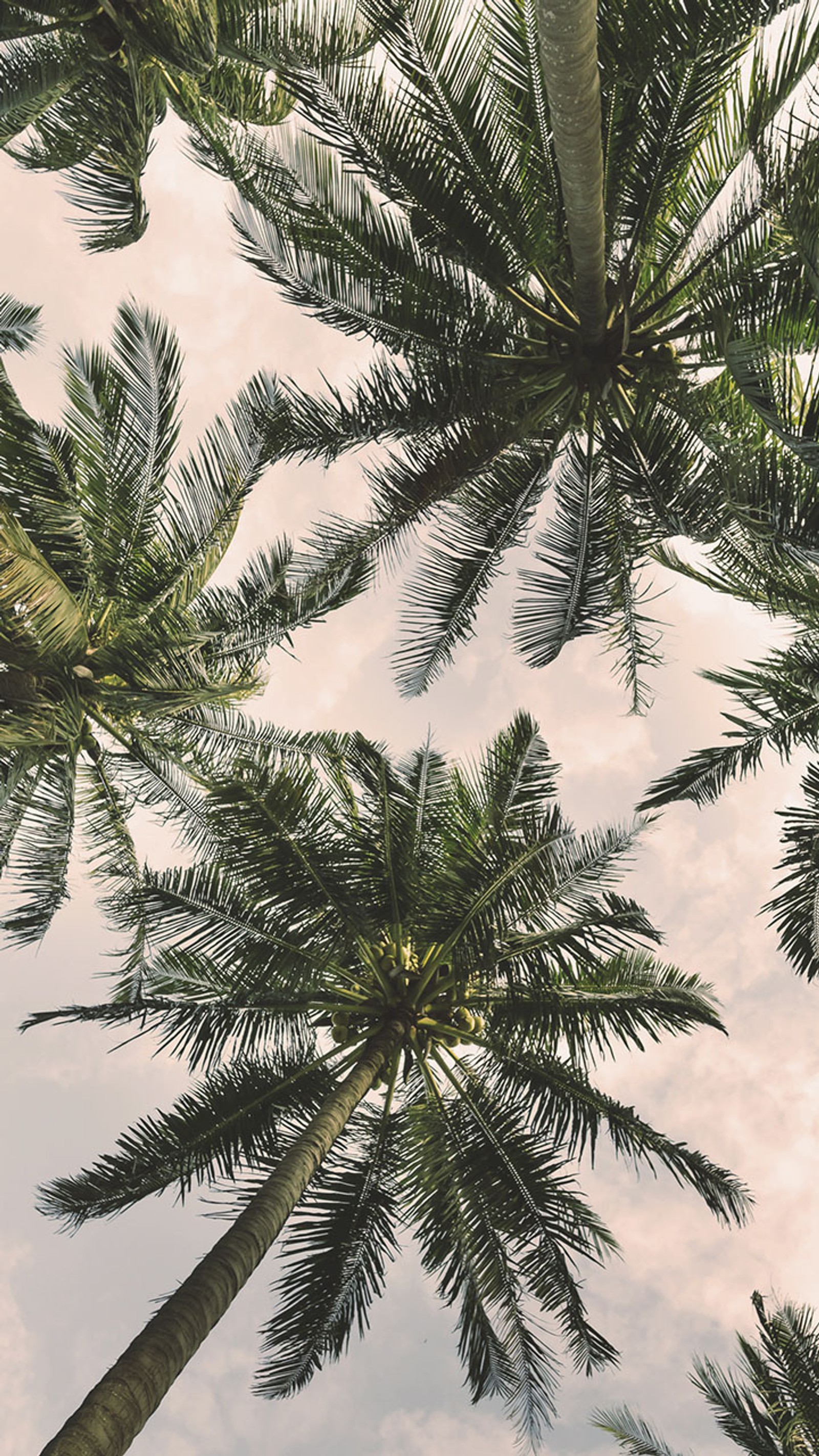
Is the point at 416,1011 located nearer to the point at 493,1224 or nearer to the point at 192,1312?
the point at 493,1224

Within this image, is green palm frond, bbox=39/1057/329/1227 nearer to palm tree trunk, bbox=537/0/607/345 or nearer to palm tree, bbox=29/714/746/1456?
palm tree, bbox=29/714/746/1456

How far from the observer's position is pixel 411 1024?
8.86 metres

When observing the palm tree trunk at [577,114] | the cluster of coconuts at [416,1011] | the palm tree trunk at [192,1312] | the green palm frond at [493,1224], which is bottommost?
the palm tree trunk at [192,1312]

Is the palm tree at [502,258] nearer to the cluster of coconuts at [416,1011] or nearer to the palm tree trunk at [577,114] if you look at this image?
the palm tree trunk at [577,114]

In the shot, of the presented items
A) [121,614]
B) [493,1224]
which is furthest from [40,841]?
[493,1224]

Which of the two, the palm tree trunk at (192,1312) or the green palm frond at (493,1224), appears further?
the green palm frond at (493,1224)

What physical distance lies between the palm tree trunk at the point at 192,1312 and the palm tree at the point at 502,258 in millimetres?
4075

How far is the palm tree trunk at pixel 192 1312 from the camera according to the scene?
4.48 metres

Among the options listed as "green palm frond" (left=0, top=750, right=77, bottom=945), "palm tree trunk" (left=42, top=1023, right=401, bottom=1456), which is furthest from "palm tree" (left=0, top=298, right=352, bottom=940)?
"palm tree trunk" (left=42, top=1023, right=401, bottom=1456)

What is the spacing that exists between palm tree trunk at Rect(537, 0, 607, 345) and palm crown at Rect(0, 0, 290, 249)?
2.29 meters

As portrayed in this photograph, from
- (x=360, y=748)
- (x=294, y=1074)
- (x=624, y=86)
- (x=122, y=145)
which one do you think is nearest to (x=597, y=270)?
(x=624, y=86)

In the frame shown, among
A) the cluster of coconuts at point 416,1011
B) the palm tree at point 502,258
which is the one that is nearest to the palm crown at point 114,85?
the palm tree at point 502,258

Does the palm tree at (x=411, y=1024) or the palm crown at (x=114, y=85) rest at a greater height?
the palm crown at (x=114, y=85)

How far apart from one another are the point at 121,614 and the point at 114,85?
439cm
